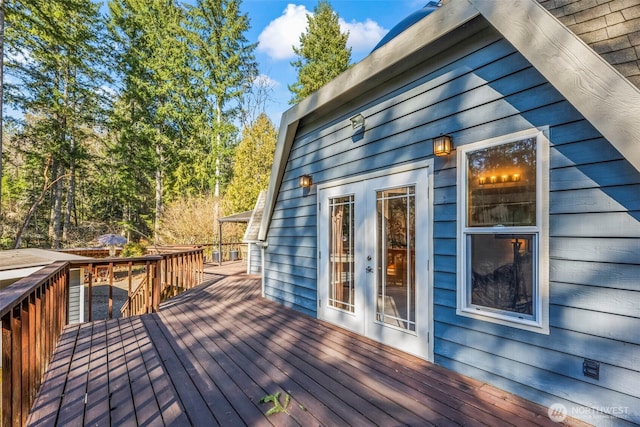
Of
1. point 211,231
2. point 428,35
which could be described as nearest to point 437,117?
Result: point 428,35

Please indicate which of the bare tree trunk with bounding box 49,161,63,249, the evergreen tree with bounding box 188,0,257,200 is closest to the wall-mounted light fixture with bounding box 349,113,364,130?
the evergreen tree with bounding box 188,0,257,200

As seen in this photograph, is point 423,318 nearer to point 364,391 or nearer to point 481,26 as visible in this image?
point 364,391

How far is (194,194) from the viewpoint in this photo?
16.0 meters

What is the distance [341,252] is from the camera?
3.86 m

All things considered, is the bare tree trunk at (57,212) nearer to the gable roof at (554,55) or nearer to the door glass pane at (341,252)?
the door glass pane at (341,252)

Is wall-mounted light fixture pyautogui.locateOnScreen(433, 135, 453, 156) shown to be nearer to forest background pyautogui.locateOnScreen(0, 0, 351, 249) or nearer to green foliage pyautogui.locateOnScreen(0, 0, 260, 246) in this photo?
forest background pyautogui.locateOnScreen(0, 0, 351, 249)

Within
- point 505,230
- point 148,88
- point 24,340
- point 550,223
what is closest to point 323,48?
point 148,88

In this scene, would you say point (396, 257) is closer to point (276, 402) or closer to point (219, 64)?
point (276, 402)

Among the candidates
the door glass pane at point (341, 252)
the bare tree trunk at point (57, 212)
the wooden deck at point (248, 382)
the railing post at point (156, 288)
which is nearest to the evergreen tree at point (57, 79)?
the bare tree trunk at point (57, 212)

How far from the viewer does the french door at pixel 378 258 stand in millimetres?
2910

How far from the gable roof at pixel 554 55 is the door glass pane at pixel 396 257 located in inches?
53.2

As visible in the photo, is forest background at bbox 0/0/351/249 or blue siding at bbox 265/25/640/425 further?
forest background at bbox 0/0/351/249

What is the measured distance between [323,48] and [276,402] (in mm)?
16288

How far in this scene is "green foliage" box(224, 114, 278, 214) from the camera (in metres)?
14.3
